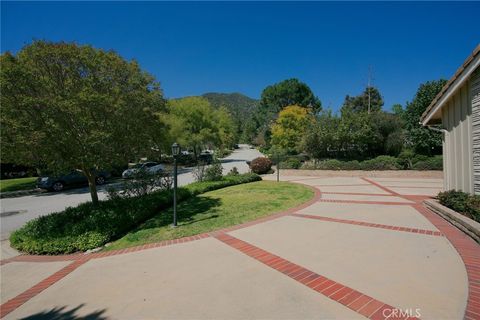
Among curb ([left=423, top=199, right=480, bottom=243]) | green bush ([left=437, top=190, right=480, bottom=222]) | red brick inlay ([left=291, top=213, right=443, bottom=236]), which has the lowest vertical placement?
red brick inlay ([left=291, top=213, right=443, bottom=236])

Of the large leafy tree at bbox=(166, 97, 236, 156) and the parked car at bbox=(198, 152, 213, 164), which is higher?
the large leafy tree at bbox=(166, 97, 236, 156)

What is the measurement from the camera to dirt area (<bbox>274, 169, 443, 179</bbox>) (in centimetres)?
1798

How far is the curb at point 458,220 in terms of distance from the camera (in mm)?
5547

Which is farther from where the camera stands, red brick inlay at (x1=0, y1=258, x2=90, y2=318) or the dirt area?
the dirt area

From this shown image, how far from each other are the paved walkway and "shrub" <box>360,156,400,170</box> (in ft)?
44.7

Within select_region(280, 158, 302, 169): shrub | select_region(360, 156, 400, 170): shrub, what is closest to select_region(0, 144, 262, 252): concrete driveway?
select_region(280, 158, 302, 169): shrub

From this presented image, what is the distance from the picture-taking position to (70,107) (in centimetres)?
684

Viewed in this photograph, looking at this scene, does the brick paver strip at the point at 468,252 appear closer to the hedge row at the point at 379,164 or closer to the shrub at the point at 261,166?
the hedge row at the point at 379,164

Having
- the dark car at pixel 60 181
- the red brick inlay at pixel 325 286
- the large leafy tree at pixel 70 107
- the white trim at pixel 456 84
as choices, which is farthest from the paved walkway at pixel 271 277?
the dark car at pixel 60 181

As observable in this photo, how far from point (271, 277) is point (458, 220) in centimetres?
510

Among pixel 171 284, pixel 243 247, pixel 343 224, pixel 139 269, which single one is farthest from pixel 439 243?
pixel 139 269

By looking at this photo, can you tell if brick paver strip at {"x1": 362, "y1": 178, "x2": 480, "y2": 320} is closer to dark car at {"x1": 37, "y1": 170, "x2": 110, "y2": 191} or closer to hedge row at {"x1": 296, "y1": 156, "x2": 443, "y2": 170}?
hedge row at {"x1": 296, "y1": 156, "x2": 443, "y2": 170}

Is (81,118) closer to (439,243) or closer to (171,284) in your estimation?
(171,284)

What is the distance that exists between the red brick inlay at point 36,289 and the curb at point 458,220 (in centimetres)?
813
